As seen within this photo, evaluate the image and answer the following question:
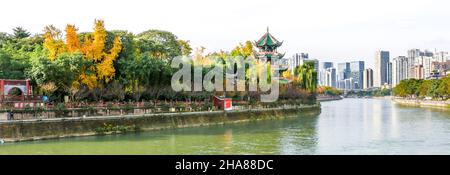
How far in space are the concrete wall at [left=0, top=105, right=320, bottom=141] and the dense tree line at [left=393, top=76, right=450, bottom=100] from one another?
163 feet

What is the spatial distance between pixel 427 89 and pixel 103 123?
8680cm

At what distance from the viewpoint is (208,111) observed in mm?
40781

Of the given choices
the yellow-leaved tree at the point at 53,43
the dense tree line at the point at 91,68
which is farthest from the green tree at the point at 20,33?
the yellow-leaved tree at the point at 53,43

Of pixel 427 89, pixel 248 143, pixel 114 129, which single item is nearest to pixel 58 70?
pixel 114 129

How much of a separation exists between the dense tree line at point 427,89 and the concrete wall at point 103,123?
49.8 m

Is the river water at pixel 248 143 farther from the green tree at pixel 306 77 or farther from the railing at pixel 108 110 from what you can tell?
the green tree at pixel 306 77

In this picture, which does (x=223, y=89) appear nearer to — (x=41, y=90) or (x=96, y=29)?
(x=96, y=29)

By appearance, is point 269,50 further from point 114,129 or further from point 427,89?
point 427,89

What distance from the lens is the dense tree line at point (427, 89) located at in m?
85.5

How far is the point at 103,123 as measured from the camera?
3073cm

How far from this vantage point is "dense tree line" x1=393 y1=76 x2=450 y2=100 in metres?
85.5

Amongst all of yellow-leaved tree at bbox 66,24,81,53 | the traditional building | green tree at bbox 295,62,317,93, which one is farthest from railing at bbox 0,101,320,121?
green tree at bbox 295,62,317,93

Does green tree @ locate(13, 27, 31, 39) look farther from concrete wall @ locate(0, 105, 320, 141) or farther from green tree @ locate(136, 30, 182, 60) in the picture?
concrete wall @ locate(0, 105, 320, 141)
